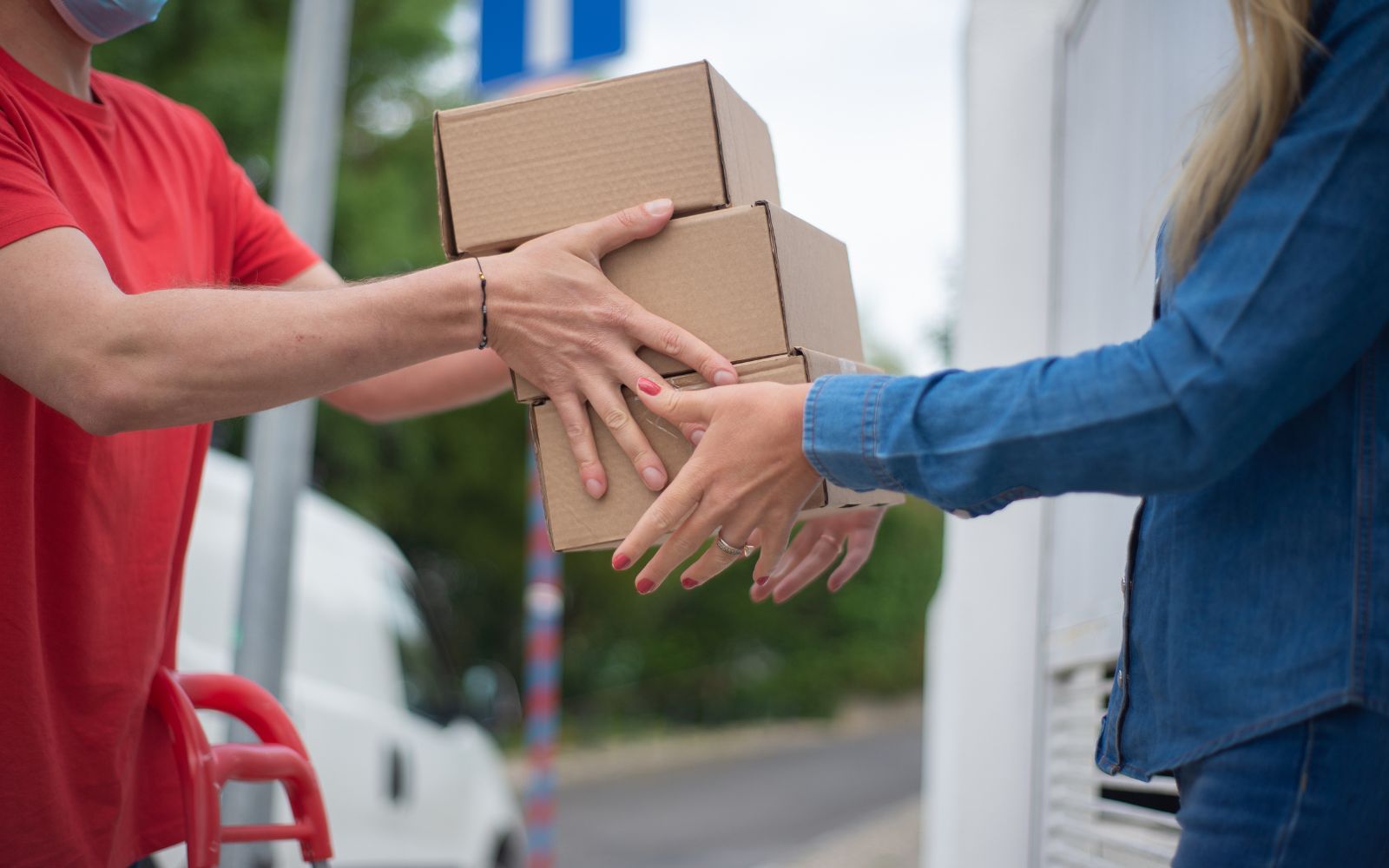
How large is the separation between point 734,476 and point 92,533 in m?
0.94

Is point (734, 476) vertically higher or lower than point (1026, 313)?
lower

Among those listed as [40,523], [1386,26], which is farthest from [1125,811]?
[40,523]

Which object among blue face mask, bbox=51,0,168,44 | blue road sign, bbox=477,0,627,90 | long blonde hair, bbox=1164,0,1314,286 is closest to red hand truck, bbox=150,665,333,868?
blue face mask, bbox=51,0,168,44

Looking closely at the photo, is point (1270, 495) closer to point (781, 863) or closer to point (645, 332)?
point (645, 332)

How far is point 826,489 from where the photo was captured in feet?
5.59

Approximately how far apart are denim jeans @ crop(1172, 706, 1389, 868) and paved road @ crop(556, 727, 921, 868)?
25.5 ft

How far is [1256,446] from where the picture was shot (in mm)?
1223

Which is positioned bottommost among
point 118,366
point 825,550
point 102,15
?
point 825,550

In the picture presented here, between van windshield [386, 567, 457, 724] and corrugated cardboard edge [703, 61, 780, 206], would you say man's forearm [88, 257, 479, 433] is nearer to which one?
corrugated cardboard edge [703, 61, 780, 206]

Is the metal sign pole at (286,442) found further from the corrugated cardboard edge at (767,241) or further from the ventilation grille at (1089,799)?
the ventilation grille at (1089,799)

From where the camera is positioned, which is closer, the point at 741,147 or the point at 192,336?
the point at 192,336

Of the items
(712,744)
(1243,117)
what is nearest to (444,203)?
(1243,117)

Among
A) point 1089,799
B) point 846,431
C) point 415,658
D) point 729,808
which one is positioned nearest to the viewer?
point 846,431

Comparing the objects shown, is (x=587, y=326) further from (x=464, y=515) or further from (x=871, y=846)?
(x=464, y=515)
